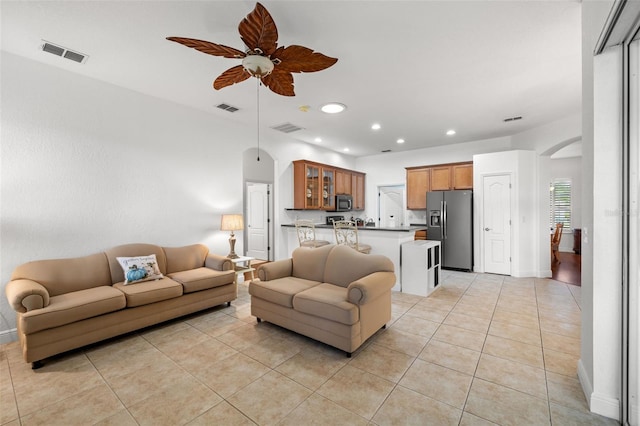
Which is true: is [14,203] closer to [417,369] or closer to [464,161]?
[417,369]

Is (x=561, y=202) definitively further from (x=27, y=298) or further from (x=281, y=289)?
A: (x=27, y=298)

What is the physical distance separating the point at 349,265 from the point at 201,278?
74.9 inches

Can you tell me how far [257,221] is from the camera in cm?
698

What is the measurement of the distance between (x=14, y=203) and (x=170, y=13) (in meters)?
2.62

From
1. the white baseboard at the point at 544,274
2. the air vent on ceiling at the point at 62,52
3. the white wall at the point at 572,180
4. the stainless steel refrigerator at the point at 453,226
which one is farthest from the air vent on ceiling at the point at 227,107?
the white wall at the point at 572,180

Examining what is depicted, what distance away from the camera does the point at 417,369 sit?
236cm

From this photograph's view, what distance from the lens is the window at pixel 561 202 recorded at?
27.5 feet

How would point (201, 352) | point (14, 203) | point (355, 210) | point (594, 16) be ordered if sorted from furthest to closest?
point (355, 210)
point (14, 203)
point (201, 352)
point (594, 16)

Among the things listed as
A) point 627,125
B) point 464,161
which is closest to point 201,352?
point 627,125

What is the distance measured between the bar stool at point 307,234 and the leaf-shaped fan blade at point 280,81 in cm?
280

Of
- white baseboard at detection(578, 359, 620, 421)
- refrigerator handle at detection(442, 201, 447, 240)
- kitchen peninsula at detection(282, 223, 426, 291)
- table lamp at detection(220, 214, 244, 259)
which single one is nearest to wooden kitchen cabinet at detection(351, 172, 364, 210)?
refrigerator handle at detection(442, 201, 447, 240)

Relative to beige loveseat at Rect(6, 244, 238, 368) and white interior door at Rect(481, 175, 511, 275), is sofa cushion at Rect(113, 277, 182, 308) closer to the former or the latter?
beige loveseat at Rect(6, 244, 238, 368)

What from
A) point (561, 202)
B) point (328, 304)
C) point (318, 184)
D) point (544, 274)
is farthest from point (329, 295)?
point (561, 202)

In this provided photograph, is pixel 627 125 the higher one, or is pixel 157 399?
pixel 627 125
